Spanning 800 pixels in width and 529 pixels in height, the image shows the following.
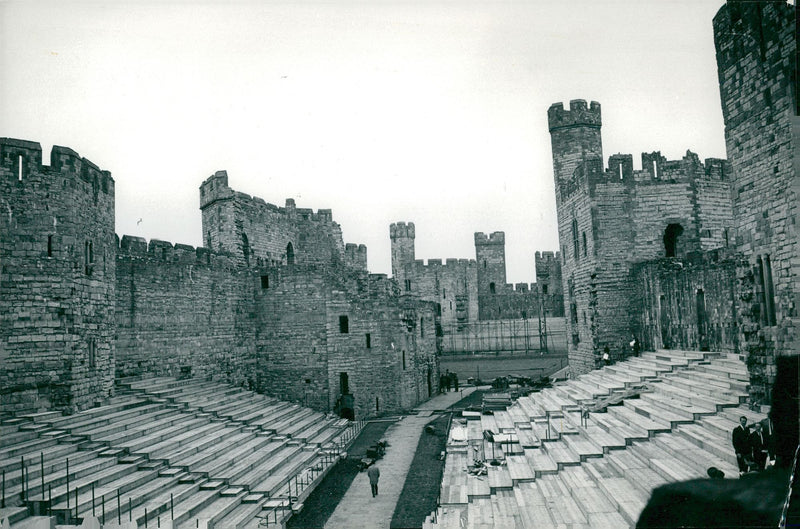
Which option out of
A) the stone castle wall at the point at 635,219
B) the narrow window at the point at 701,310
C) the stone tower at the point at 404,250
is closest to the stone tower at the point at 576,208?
the stone castle wall at the point at 635,219

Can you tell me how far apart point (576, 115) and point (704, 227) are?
7.69 metres

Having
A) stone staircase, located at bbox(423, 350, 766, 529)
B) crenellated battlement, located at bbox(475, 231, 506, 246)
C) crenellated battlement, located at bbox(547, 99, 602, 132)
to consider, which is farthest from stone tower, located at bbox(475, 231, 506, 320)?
stone staircase, located at bbox(423, 350, 766, 529)

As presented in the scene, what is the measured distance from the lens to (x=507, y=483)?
12.2 m

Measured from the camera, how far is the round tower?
25594 mm

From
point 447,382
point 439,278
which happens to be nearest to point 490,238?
point 439,278

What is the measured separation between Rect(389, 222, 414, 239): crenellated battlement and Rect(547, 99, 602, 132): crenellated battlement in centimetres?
2109

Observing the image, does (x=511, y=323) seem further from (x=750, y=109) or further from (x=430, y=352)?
(x=750, y=109)

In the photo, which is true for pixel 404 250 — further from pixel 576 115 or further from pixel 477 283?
pixel 576 115

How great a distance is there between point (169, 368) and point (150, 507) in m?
10.1

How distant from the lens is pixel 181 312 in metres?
21.0

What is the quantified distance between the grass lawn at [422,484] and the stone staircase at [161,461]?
104 inches

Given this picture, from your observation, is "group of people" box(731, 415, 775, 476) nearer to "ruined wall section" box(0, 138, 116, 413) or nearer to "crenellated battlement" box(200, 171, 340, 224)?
"ruined wall section" box(0, 138, 116, 413)

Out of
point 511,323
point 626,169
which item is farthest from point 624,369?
point 511,323

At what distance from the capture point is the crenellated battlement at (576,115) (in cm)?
2547
